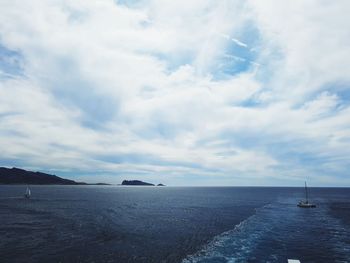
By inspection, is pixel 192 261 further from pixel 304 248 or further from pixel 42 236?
pixel 42 236

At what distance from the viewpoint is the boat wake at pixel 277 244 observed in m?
48.2

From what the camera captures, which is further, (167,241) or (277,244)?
(167,241)

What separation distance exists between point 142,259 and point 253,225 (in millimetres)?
44141

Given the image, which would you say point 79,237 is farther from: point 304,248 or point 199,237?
point 304,248

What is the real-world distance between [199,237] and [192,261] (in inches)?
754

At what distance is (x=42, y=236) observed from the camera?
62.1 metres

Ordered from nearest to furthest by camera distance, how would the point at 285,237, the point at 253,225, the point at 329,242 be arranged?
1. the point at 329,242
2. the point at 285,237
3. the point at 253,225

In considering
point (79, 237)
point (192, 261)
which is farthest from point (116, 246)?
point (192, 261)

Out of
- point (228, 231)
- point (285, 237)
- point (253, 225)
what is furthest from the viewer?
point (253, 225)

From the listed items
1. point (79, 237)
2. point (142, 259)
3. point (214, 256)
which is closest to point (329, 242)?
point (214, 256)

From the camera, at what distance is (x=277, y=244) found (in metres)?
57.4

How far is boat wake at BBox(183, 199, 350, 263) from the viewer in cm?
4819

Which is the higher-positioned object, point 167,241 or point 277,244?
point 277,244

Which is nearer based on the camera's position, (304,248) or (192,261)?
(192,261)
